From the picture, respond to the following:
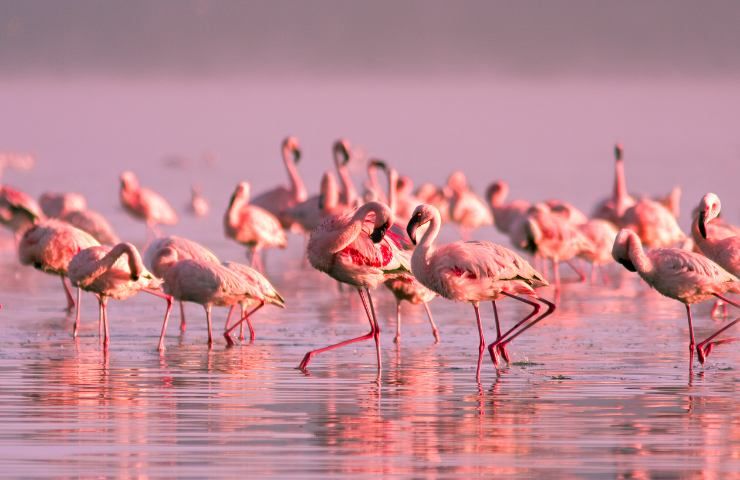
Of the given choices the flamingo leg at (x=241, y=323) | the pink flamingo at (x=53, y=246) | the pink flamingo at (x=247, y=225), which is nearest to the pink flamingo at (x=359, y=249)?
the flamingo leg at (x=241, y=323)

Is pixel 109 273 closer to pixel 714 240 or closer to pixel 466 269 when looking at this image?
pixel 466 269

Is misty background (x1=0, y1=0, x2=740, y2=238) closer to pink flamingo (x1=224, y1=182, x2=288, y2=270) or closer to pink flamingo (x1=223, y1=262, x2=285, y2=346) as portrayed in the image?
pink flamingo (x1=224, y1=182, x2=288, y2=270)

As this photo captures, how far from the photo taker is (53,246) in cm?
1505

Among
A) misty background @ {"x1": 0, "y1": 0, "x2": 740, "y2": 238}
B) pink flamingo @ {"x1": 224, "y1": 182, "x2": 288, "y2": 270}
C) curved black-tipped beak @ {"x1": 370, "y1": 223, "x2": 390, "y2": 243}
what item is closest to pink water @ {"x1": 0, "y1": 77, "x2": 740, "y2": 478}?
pink flamingo @ {"x1": 224, "y1": 182, "x2": 288, "y2": 270}

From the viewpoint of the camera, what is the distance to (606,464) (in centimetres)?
809

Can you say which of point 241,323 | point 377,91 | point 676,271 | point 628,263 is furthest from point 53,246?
point 377,91

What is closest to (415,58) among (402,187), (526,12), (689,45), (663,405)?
(526,12)

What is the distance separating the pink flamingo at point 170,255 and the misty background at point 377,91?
917 inches

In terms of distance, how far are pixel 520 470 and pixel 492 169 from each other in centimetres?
4081

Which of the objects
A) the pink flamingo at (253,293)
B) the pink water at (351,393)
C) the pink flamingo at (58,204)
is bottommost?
the pink water at (351,393)

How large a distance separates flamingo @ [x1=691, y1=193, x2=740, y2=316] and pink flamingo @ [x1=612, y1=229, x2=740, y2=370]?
2.62 ft

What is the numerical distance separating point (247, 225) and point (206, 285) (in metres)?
7.32

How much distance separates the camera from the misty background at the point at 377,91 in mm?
49875

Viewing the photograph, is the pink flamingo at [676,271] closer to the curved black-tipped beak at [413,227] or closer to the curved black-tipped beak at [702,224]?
the curved black-tipped beak at [702,224]
